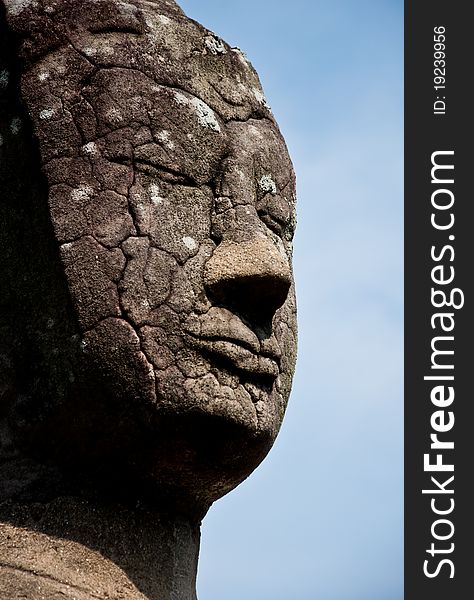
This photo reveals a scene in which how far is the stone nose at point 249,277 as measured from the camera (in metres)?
5.11

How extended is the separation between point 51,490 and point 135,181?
3.69 feet

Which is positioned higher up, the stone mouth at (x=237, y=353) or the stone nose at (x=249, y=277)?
the stone nose at (x=249, y=277)

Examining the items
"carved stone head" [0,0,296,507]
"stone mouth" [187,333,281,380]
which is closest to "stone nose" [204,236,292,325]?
"carved stone head" [0,0,296,507]

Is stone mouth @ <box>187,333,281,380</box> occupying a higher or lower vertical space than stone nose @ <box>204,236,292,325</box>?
lower

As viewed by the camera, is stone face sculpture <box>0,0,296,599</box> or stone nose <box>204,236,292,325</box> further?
stone nose <box>204,236,292,325</box>

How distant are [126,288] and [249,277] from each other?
0.44 meters

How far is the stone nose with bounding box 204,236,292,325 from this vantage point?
511cm

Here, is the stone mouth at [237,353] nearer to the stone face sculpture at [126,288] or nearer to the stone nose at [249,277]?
the stone face sculpture at [126,288]

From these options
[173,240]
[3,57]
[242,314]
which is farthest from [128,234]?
[3,57]

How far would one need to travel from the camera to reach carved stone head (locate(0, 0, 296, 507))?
5.00m

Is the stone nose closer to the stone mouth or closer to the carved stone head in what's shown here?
the carved stone head

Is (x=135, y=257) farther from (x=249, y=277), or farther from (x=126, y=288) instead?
(x=249, y=277)

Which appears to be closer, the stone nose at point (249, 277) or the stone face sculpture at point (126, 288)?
the stone face sculpture at point (126, 288)

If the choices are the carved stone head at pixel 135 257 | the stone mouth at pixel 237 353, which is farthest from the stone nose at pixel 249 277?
the stone mouth at pixel 237 353
